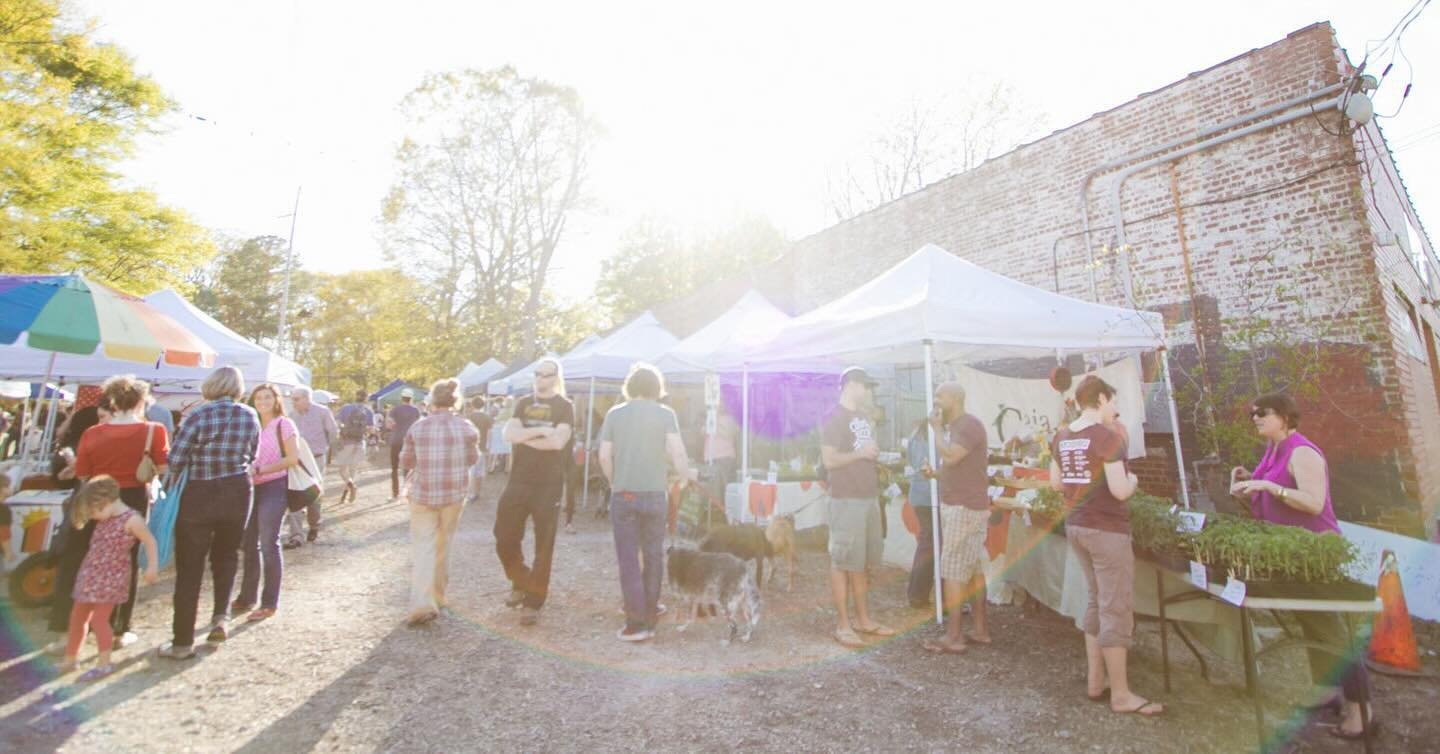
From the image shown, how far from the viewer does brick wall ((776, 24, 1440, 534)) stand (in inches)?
214

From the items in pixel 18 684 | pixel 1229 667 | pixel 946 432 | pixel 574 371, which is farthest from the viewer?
pixel 574 371

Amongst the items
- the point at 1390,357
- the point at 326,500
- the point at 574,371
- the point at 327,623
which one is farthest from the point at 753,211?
the point at 327,623

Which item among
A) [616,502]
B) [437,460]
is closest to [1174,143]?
[616,502]

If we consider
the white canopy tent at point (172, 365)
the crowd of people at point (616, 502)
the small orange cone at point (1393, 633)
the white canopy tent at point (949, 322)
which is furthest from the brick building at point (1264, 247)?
the white canopy tent at point (172, 365)

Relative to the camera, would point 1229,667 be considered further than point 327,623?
No

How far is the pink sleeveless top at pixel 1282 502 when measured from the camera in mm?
3166

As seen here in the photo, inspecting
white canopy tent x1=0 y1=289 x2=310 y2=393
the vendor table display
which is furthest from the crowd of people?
white canopy tent x1=0 y1=289 x2=310 y2=393

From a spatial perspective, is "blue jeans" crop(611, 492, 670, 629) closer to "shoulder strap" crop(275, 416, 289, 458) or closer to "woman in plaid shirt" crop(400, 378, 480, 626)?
"woman in plaid shirt" crop(400, 378, 480, 626)

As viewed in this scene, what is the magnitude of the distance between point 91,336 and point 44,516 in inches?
56.4

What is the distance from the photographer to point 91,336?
437cm

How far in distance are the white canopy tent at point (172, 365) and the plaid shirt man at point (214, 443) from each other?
4.25m

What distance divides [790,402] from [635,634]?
725 centimetres

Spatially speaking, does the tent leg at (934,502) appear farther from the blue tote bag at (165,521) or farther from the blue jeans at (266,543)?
the blue tote bag at (165,521)

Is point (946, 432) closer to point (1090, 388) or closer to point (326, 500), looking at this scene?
point (1090, 388)
